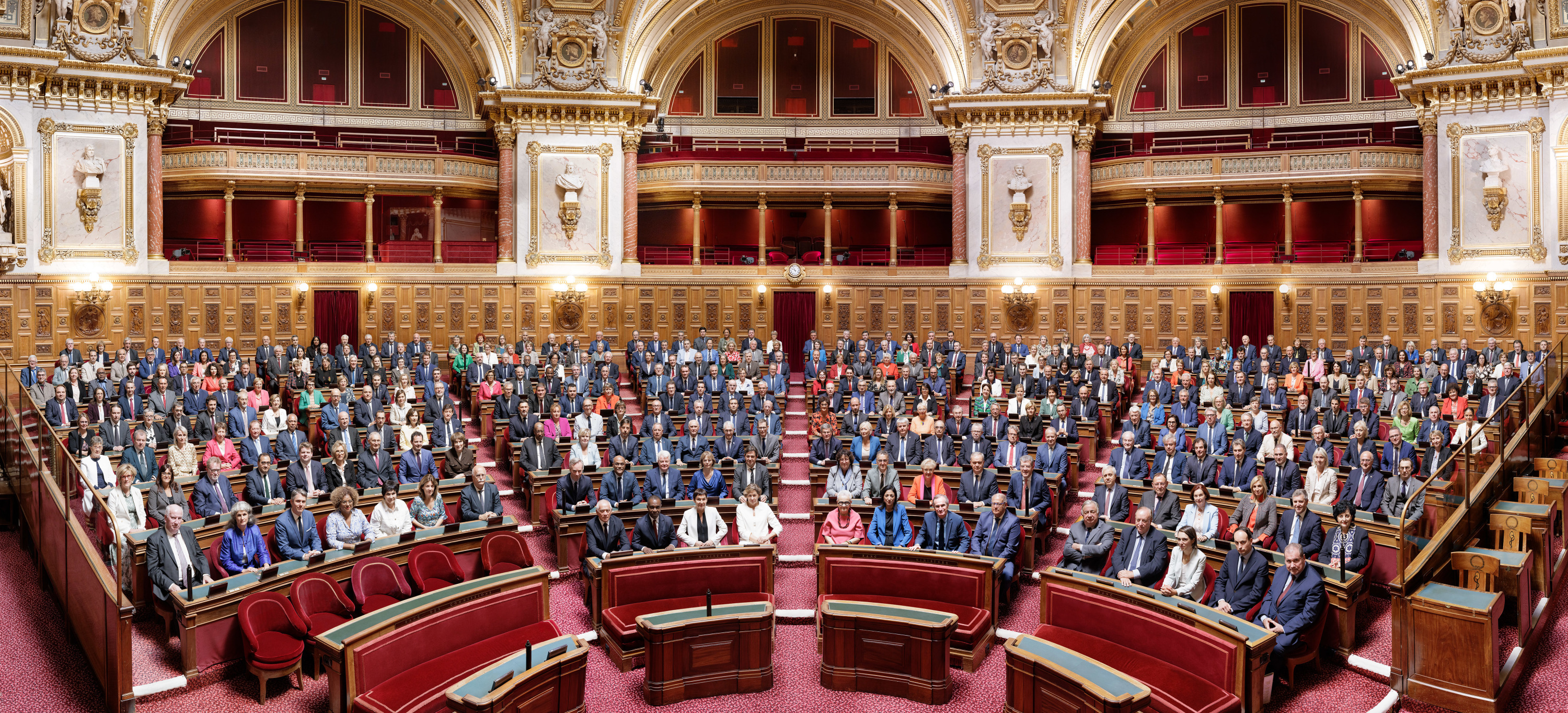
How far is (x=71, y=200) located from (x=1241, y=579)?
19448mm

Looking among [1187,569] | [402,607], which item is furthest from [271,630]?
[1187,569]

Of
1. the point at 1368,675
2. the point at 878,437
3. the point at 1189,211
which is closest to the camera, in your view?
the point at 1368,675

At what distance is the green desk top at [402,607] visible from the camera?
7066 mm

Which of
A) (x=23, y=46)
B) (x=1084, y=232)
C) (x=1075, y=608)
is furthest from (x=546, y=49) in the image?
(x=1075, y=608)

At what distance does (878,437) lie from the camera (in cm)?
1262

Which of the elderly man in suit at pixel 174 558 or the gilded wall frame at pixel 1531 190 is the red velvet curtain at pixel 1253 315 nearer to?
the gilded wall frame at pixel 1531 190

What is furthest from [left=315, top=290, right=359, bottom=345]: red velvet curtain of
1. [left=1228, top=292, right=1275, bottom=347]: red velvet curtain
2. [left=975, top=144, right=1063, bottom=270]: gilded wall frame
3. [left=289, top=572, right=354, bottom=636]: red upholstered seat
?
[left=1228, top=292, right=1275, bottom=347]: red velvet curtain

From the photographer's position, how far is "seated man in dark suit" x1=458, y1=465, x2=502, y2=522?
10.2 m

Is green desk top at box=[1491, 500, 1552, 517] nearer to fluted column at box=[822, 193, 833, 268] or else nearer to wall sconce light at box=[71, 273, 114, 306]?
fluted column at box=[822, 193, 833, 268]

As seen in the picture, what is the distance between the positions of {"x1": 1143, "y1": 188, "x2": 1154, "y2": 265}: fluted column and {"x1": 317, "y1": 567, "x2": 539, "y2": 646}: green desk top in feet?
54.0

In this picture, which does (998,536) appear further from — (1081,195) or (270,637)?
(1081,195)

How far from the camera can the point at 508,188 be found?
2130 centimetres

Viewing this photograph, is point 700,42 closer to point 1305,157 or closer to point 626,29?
point 626,29

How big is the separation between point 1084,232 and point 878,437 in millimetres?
10682
